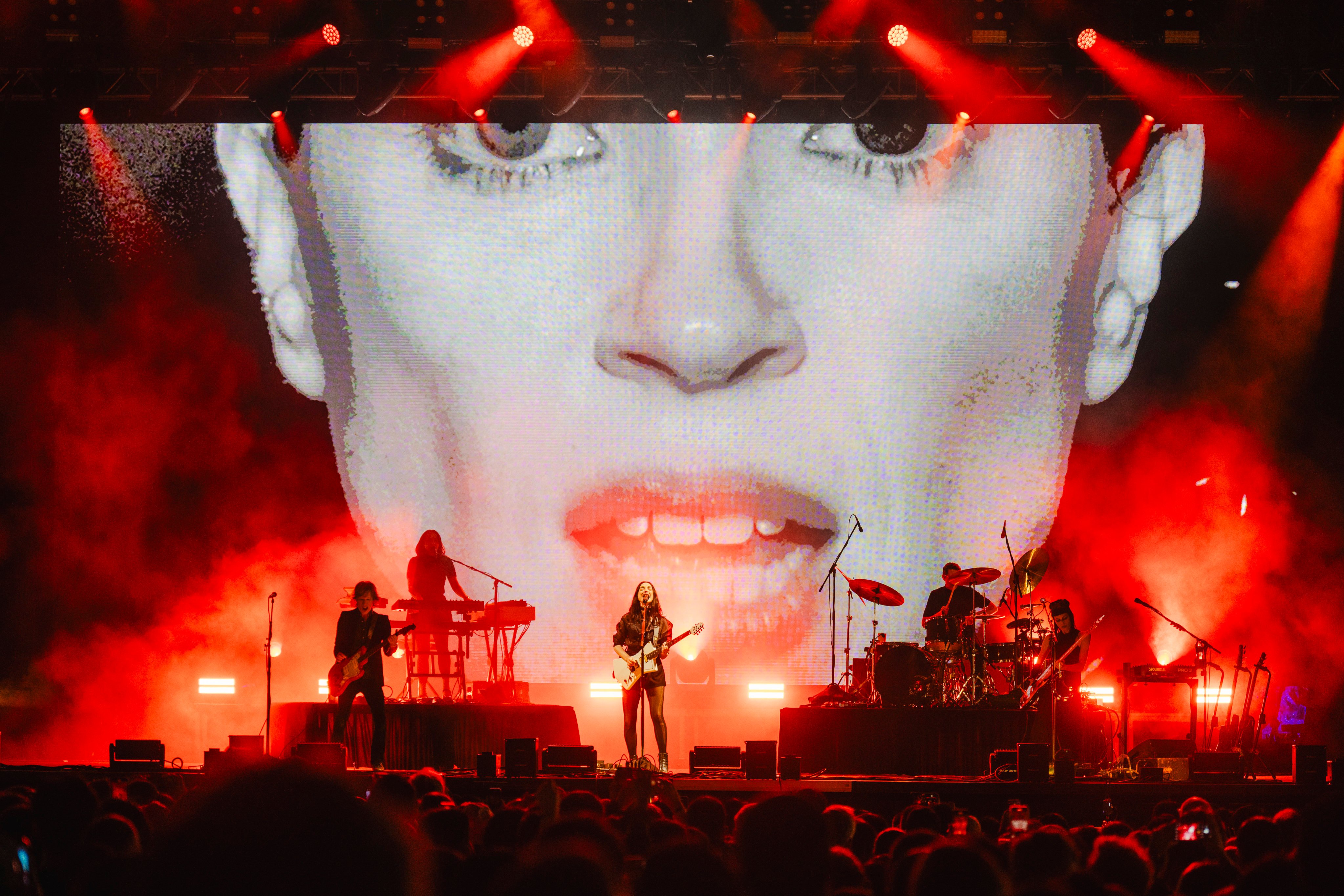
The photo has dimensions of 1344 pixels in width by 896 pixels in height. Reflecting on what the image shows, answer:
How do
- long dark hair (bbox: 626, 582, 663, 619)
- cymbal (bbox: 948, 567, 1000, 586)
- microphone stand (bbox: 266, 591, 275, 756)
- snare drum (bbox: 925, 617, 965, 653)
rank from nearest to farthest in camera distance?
microphone stand (bbox: 266, 591, 275, 756)
long dark hair (bbox: 626, 582, 663, 619)
cymbal (bbox: 948, 567, 1000, 586)
snare drum (bbox: 925, 617, 965, 653)

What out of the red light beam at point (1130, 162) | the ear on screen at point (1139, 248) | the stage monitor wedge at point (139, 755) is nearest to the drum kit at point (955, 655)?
the ear on screen at point (1139, 248)

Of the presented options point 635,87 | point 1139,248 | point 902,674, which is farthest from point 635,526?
point 1139,248

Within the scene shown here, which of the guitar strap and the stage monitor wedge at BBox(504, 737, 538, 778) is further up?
the guitar strap

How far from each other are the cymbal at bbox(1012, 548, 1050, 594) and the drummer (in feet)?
1.04

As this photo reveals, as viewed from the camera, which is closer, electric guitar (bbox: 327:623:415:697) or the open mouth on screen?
electric guitar (bbox: 327:623:415:697)

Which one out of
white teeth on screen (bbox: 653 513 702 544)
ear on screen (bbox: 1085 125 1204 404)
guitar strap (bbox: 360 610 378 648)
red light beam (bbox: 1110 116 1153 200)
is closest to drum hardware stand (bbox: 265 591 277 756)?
guitar strap (bbox: 360 610 378 648)

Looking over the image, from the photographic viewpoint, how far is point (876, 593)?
10.4 meters

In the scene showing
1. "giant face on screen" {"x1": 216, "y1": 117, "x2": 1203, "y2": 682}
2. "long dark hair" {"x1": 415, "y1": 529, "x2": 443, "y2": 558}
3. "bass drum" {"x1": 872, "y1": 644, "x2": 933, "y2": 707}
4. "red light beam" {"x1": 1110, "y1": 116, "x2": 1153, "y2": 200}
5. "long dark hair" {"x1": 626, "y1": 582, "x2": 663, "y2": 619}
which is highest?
"red light beam" {"x1": 1110, "y1": 116, "x2": 1153, "y2": 200}

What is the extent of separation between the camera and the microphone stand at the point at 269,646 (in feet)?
31.7

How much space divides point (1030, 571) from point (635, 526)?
11.5ft

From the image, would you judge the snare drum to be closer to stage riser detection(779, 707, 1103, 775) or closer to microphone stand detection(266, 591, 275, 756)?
stage riser detection(779, 707, 1103, 775)

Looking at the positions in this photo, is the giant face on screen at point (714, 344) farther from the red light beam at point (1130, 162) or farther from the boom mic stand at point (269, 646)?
the boom mic stand at point (269, 646)

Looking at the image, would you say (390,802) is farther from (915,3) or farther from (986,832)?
(915,3)

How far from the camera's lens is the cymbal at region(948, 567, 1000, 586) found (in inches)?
408
